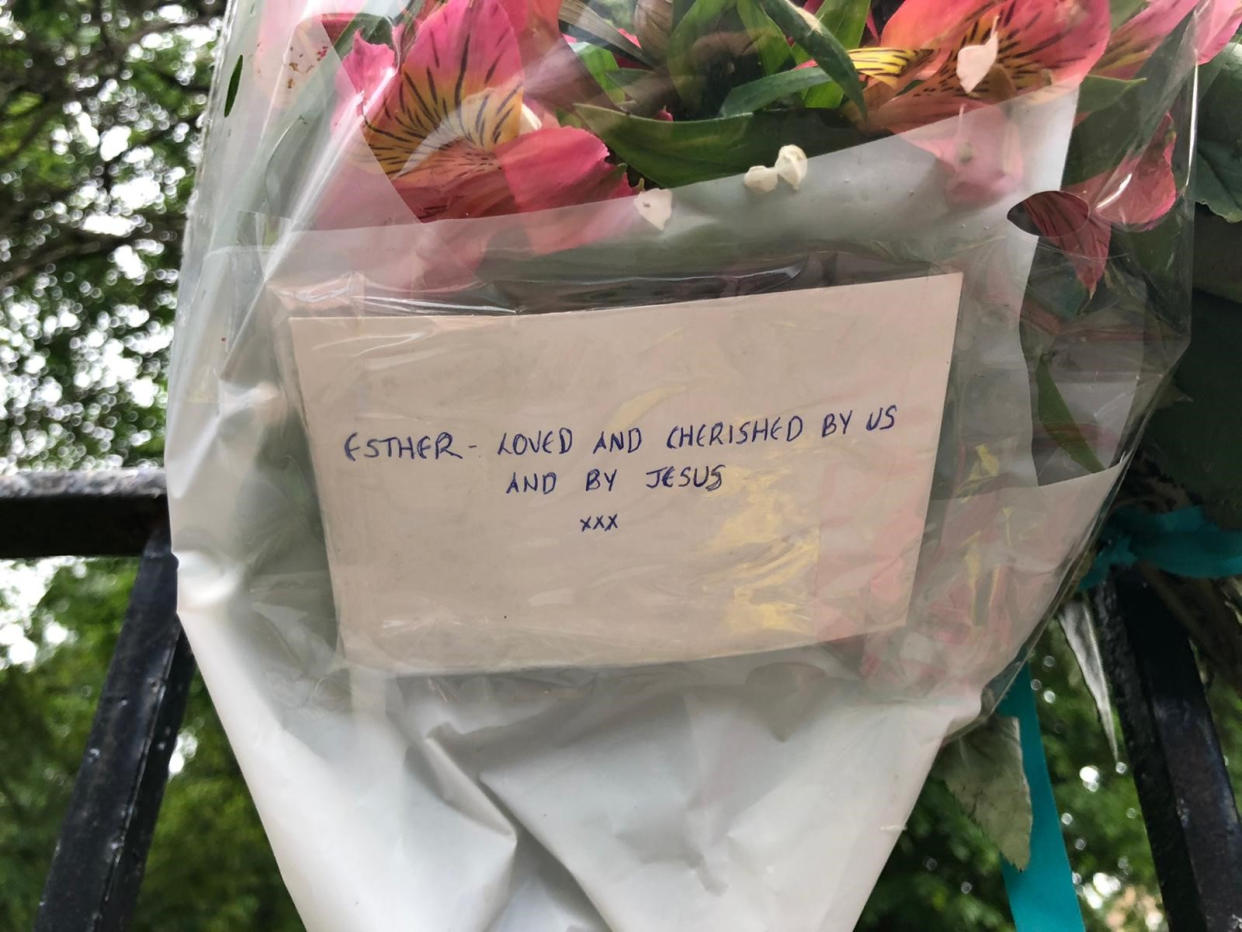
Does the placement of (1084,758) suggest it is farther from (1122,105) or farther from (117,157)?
(117,157)

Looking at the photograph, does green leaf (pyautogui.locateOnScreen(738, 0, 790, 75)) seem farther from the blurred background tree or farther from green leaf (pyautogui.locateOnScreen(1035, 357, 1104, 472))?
the blurred background tree

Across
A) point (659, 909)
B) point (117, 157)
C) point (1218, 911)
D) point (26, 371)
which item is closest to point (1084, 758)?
point (1218, 911)

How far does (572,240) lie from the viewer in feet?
1.34

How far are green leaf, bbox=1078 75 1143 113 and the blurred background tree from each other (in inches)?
24.5

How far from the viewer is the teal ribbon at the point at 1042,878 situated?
0.56m

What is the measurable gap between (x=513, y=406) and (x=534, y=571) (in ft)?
0.27

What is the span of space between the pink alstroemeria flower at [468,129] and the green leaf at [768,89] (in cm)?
5

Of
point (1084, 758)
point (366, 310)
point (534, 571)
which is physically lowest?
point (1084, 758)

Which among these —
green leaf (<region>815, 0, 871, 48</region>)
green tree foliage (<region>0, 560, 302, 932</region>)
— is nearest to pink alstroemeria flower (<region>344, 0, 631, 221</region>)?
green leaf (<region>815, 0, 871, 48</region>)

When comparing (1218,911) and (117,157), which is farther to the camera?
(117,157)

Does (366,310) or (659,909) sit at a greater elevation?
(366,310)

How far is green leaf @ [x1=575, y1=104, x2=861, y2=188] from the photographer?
39 cm

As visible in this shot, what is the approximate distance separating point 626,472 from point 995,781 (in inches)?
12.3

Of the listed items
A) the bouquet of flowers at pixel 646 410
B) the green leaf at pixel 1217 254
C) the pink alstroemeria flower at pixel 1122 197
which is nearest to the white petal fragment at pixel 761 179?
the bouquet of flowers at pixel 646 410
